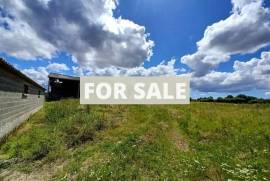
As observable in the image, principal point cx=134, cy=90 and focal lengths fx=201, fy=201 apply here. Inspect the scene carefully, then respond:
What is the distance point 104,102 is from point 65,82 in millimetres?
11982

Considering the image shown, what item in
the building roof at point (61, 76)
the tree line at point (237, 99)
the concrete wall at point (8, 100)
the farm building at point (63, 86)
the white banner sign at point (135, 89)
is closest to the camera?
the concrete wall at point (8, 100)

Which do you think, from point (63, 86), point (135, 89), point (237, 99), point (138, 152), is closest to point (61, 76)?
point (63, 86)

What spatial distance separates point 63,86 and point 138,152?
2579 centimetres

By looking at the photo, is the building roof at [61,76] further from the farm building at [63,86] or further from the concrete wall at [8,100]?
the concrete wall at [8,100]

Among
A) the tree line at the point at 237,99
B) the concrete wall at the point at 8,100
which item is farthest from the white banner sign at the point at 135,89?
the tree line at the point at 237,99

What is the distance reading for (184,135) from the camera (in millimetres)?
9992

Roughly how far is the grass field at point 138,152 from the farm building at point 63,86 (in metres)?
18.3

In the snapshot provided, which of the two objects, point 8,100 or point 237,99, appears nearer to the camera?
point 8,100

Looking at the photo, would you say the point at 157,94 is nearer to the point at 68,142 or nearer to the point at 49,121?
the point at 49,121

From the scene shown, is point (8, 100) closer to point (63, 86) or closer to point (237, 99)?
point (63, 86)

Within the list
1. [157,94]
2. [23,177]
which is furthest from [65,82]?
[23,177]

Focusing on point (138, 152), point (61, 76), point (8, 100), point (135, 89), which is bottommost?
point (138, 152)

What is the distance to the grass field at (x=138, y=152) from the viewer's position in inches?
222

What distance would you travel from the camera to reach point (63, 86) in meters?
30.4
